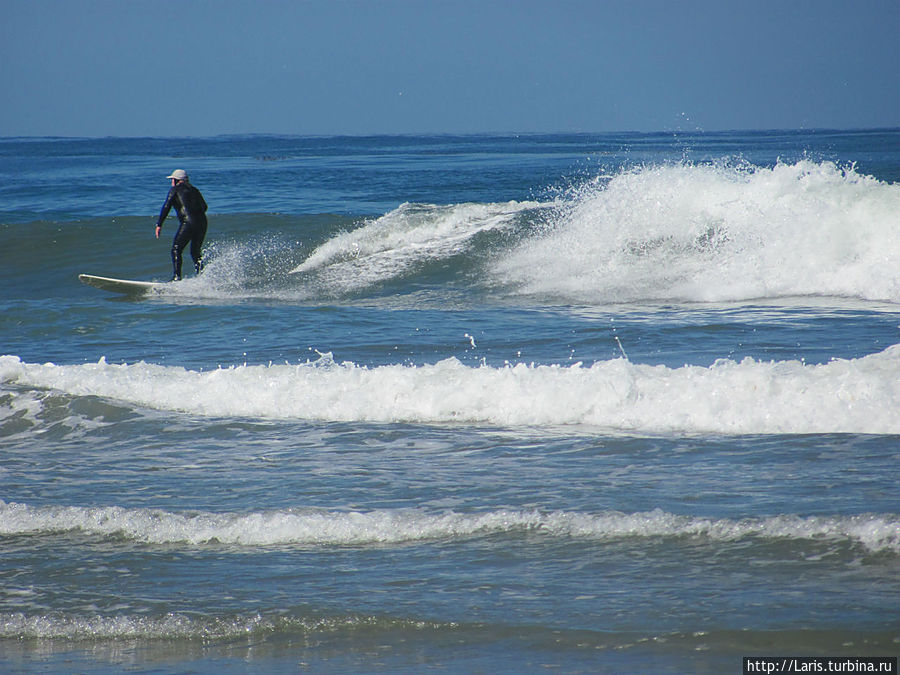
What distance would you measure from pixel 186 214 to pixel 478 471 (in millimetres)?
9887

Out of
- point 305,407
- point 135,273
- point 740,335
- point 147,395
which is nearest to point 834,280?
point 740,335

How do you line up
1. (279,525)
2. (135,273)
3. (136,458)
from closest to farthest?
(279,525) < (136,458) < (135,273)

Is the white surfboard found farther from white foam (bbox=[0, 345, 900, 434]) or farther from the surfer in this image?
white foam (bbox=[0, 345, 900, 434])

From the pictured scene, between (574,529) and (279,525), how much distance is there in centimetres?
138

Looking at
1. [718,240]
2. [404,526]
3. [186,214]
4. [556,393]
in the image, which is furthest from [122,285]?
[404,526]

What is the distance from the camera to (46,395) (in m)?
7.40

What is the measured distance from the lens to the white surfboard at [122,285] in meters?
13.8

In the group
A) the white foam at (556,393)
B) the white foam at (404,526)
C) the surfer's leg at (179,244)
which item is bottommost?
the white foam at (404,526)

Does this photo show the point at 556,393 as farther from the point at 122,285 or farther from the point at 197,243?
the point at 122,285

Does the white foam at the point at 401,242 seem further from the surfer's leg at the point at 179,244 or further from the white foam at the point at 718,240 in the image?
the surfer's leg at the point at 179,244

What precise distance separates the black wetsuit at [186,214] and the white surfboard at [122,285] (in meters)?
0.64

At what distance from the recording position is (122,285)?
557 inches

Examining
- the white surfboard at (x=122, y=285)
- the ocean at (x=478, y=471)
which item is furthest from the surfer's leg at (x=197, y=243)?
the ocean at (x=478, y=471)

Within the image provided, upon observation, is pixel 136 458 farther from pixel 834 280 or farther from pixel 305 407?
pixel 834 280
